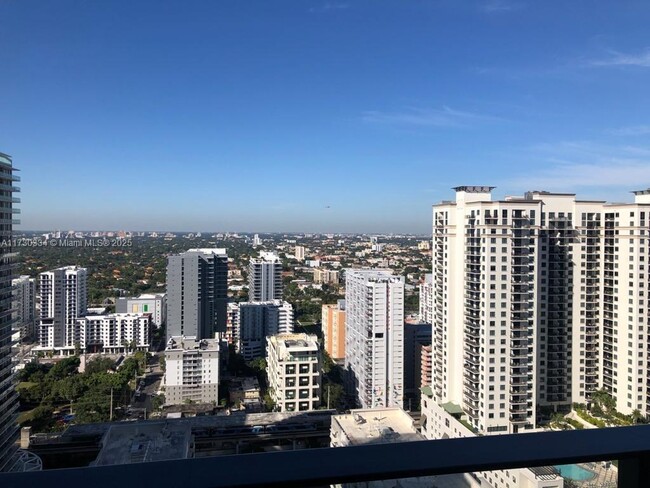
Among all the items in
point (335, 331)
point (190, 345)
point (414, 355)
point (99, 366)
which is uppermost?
point (190, 345)

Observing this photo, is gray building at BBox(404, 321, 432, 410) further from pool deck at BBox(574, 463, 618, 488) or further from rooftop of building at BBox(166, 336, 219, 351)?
pool deck at BBox(574, 463, 618, 488)

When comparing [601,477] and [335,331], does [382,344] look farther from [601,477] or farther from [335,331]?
[601,477]

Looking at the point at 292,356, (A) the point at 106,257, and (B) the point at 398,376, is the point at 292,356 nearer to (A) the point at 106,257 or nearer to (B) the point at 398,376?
(B) the point at 398,376

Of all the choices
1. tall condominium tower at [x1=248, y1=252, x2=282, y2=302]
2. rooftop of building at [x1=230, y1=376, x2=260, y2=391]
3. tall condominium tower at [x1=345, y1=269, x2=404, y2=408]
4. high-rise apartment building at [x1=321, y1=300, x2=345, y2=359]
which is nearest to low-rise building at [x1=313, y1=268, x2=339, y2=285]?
tall condominium tower at [x1=248, y1=252, x2=282, y2=302]

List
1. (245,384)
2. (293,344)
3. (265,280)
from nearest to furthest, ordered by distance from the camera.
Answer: (293,344) < (245,384) < (265,280)

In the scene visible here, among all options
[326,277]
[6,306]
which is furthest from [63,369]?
[326,277]

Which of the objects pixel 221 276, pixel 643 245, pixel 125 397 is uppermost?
pixel 643 245

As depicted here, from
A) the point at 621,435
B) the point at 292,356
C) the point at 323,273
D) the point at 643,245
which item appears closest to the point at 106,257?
the point at 323,273
